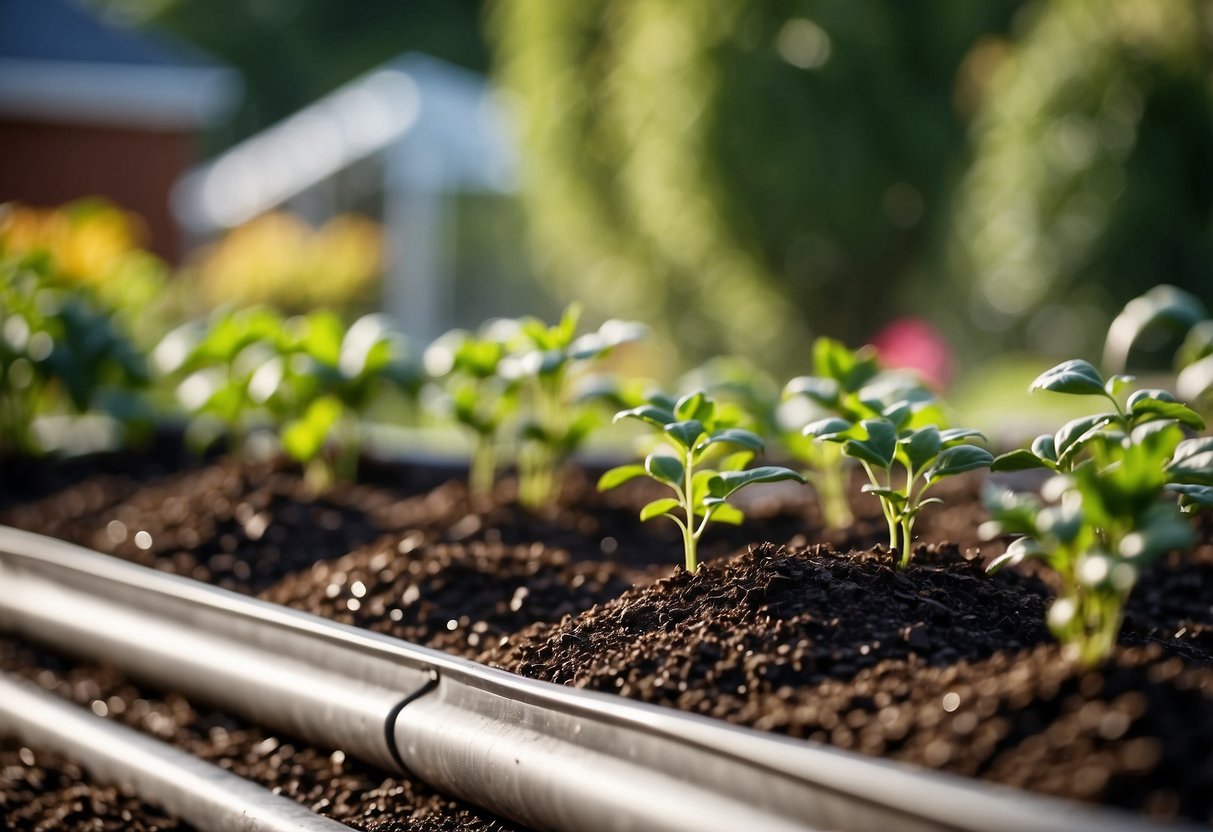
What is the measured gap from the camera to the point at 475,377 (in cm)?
239

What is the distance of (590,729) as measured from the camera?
1.12 meters

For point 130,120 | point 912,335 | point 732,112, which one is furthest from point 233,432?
point 130,120

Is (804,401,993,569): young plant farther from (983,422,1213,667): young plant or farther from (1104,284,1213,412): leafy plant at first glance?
(1104,284,1213,412): leafy plant

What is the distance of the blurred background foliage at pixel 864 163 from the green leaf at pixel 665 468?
4752 mm

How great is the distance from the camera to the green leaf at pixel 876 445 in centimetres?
146

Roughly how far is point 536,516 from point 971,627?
1.19 meters

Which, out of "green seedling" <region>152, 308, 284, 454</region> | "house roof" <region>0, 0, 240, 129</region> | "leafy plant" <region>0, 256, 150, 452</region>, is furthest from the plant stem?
"house roof" <region>0, 0, 240, 129</region>

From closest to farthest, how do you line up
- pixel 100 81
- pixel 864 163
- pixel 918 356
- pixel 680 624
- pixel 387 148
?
1. pixel 680 624
2. pixel 918 356
3. pixel 864 163
4. pixel 100 81
5. pixel 387 148

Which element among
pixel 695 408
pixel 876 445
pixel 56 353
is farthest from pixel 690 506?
pixel 56 353

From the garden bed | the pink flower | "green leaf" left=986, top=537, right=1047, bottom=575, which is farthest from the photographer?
the pink flower

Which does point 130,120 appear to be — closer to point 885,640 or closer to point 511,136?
point 511,136

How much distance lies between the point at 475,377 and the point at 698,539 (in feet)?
1.81

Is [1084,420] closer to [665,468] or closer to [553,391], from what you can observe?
[665,468]

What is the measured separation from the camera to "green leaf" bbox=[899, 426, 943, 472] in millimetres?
1457
